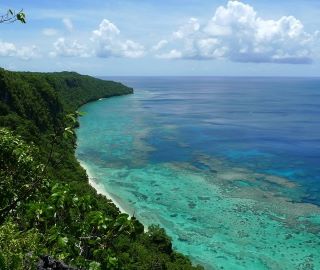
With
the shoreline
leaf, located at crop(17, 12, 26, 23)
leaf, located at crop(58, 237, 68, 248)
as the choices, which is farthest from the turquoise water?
leaf, located at crop(17, 12, 26, 23)

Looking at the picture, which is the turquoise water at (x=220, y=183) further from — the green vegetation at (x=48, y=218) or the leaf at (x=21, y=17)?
the leaf at (x=21, y=17)

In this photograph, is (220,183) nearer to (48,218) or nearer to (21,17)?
(48,218)

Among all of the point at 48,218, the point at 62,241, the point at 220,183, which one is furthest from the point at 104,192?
the point at 62,241

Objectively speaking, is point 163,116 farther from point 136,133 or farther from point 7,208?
point 7,208

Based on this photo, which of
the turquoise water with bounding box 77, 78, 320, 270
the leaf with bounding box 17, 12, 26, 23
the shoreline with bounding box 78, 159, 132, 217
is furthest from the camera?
the shoreline with bounding box 78, 159, 132, 217

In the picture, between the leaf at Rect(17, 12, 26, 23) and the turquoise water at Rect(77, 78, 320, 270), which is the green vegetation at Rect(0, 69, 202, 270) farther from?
the turquoise water at Rect(77, 78, 320, 270)

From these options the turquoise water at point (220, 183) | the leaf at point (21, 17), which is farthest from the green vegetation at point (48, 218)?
the turquoise water at point (220, 183)

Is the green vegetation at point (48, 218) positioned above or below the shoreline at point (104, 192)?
above

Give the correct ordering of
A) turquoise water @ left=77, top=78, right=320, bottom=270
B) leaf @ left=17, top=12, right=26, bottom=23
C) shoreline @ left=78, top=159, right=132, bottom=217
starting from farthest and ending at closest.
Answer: shoreline @ left=78, top=159, right=132, bottom=217 → turquoise water @ left=77, top=78, right=320, bottom=270 → leaf @ left=17, top=12, right=26, bottom=23
